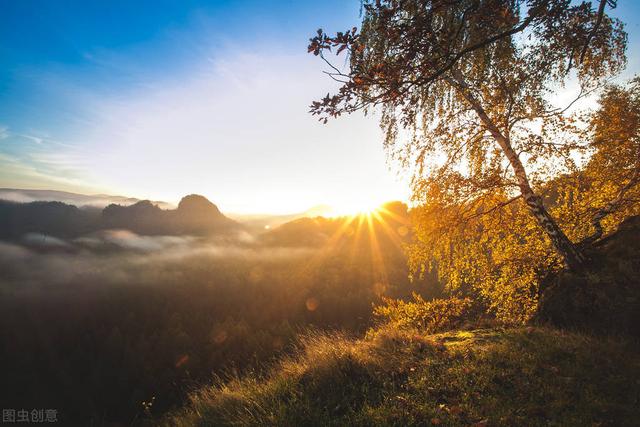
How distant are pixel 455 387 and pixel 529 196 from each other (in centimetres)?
450

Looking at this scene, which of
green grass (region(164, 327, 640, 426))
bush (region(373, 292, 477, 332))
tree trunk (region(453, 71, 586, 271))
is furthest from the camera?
bush (region(373, 292, 477, 332))

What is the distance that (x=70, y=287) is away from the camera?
112 meters

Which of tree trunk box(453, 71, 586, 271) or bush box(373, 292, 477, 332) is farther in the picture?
bush box(373, 292, 477, 332)

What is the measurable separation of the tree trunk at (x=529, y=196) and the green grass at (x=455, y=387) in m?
1.88

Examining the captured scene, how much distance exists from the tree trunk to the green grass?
188 centimetres

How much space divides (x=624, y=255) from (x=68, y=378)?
8455 centimetres

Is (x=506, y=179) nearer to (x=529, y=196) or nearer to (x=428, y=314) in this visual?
(x=529, y=196)

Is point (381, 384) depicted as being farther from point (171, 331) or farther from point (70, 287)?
point (70, 287)

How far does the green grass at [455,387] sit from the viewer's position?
347 centimetres

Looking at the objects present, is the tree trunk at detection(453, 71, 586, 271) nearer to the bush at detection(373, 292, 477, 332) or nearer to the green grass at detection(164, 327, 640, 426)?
the green grass at detection(164, 327, 640, 426)

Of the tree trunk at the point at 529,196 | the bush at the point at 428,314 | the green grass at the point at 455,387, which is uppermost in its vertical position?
the tree trunk at the point at 529,196

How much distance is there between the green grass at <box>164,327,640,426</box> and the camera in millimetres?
3467

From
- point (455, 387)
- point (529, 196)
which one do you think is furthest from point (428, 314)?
point (455, 387)

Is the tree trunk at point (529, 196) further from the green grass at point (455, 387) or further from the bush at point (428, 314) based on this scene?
the bush at point (428, 314)
